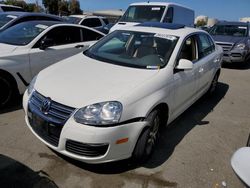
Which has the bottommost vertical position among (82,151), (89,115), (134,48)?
(82,151)

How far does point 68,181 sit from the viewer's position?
2883mm

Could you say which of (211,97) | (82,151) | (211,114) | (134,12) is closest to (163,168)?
(82,151)

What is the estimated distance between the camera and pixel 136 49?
407cm

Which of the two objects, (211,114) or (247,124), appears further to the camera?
(211,114)

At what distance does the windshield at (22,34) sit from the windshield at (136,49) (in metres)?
1.57

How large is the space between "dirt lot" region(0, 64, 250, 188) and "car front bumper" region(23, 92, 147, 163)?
12.4 inches

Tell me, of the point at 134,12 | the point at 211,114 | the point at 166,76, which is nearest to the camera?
the point at 166,76

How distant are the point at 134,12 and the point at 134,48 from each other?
6.66 metres

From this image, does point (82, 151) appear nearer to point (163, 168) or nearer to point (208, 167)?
point (163, 168)

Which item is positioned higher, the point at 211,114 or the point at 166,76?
the point at 166,76

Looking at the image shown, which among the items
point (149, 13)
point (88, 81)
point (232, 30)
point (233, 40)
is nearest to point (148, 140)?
point (88, 81)

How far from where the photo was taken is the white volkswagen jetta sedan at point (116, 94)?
2.72 metres

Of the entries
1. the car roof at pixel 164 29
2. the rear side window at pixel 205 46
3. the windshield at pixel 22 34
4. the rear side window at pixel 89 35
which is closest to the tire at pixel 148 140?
the car roof at pixel 164 29

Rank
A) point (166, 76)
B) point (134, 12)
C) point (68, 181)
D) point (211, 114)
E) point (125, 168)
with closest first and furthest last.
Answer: point (68, 181)
point (125, 168)
point (166, 76)
point (211, 114)
point (134, 12)
